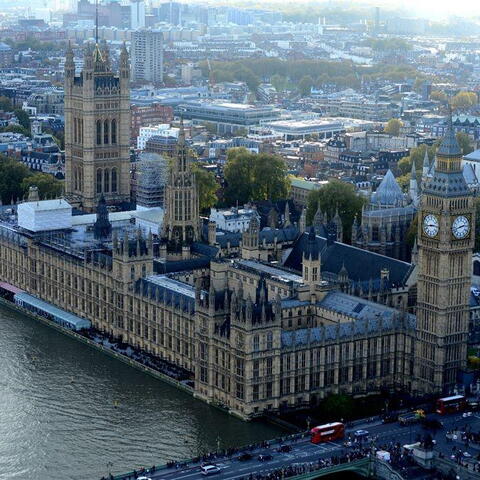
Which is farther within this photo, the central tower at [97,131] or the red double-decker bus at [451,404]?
the central tower at [97,131]

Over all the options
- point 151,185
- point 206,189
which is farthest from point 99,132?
point 206,189

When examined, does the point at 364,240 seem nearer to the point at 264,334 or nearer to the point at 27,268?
the point at 27,268

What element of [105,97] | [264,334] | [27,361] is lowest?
[27,361]

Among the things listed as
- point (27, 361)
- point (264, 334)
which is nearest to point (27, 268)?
point (27, 361)

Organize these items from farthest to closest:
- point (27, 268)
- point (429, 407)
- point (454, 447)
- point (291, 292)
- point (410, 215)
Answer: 1. point (410, 215)
2. point (27, 268)
3. point (291, 292)
4. point (429, 407)
5. point (454, 447)

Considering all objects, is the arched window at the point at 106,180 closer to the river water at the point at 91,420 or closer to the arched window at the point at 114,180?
the arched window at the point at 114,180

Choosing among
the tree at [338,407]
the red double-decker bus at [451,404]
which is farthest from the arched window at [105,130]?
the red double-decker bus at [451,404]

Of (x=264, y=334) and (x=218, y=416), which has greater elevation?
(x=264, y=334)
